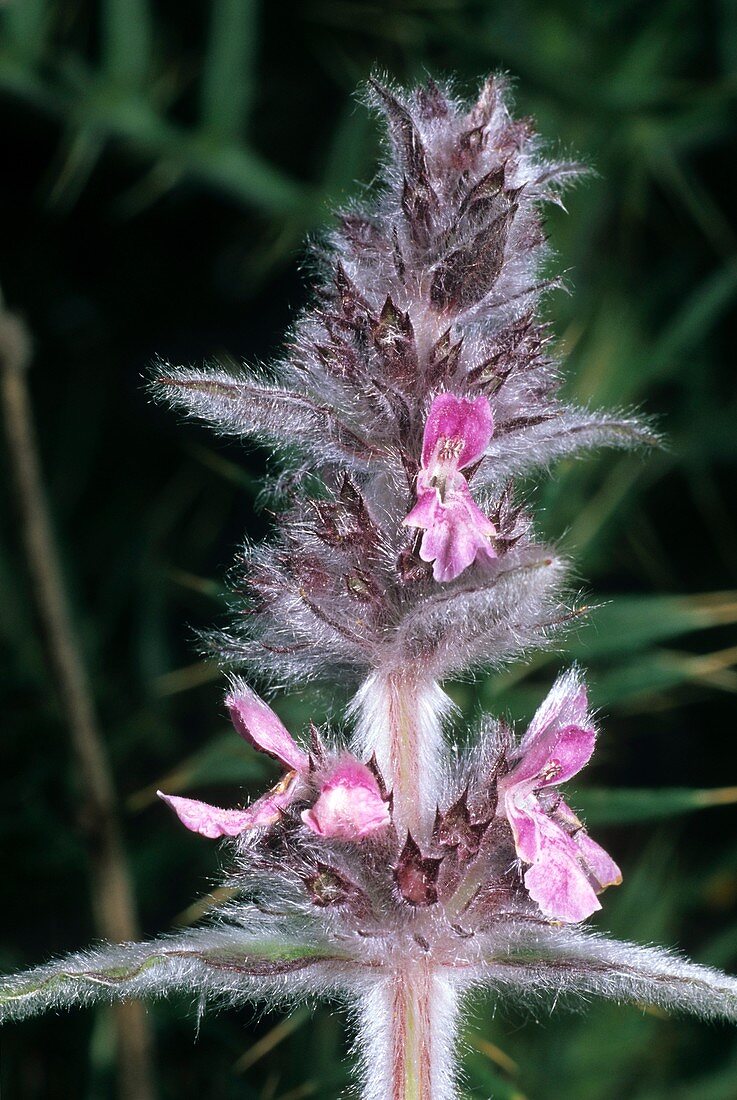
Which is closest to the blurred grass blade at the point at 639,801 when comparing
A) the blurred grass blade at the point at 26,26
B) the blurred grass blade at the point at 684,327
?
the blurred grass blade at the point at 684,327

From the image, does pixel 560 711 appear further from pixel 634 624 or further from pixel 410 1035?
pixel 634 624

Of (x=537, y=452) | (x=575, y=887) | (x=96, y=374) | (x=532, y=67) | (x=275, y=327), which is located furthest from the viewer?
(x=275, y=327)

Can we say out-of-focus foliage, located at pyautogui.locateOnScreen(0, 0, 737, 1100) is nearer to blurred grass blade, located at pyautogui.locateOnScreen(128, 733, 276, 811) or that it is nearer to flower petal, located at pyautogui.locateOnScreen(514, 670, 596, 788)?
blurred grass blade, located at pyautogui.locateOnScreen(128, 733, 276, 811)

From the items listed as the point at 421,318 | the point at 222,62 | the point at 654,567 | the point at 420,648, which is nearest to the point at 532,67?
the point at 222,62

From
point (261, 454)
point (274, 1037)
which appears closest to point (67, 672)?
point (274, 1037)

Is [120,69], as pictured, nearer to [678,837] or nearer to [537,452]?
[537,452]

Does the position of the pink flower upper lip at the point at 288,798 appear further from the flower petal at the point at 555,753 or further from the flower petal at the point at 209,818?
the flower petal at the point at 555,753
